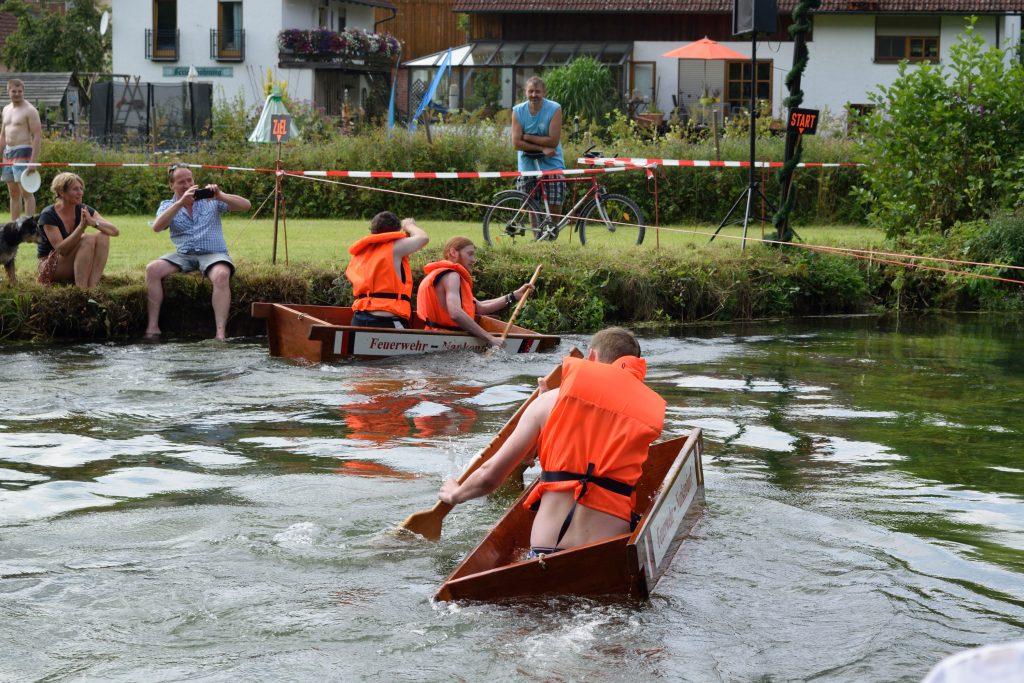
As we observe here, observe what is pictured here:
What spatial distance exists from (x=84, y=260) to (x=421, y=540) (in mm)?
7225

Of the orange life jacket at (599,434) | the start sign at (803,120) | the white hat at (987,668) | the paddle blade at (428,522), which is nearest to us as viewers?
the white hat at (987,668)

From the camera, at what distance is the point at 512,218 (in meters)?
15.9

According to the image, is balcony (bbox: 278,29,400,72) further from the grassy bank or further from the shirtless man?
the shirtless man

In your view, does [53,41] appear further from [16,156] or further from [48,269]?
[48,269]

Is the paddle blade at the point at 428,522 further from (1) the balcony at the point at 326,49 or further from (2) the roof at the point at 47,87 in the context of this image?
(1) the balcony at the point at 326,49

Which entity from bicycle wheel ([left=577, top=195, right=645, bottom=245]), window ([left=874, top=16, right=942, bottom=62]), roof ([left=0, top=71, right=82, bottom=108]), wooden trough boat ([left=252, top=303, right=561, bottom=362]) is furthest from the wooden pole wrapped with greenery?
roof ([left=0, top=71, right=82, bottom=108])

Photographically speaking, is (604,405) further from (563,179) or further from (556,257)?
(563,179)

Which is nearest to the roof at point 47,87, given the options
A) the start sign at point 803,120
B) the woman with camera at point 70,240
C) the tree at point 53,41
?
the tree at point 53,41

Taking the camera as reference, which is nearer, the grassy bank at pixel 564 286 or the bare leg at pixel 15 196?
the grassy bank at pixel 564 286

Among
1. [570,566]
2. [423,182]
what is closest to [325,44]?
[423,182]

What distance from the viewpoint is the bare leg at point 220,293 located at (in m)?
12.4

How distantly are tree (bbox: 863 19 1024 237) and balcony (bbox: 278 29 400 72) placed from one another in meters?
32.4

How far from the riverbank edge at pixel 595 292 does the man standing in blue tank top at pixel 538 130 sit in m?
1.47

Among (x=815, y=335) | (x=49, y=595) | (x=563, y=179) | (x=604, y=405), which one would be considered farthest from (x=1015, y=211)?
(x=49, y=595)
